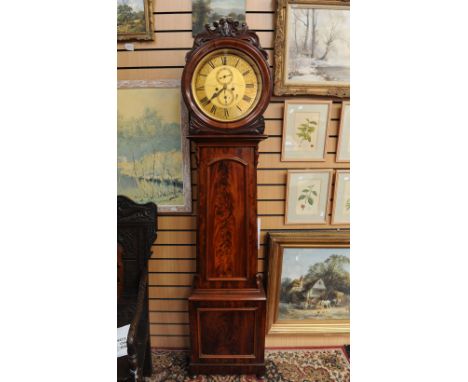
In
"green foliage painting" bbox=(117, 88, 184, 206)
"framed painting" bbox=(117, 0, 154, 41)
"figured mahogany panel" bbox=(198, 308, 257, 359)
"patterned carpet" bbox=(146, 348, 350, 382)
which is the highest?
"framed painting" bbox=(117, 0, 154, 41)

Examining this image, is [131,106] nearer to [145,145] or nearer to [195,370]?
[145,145]

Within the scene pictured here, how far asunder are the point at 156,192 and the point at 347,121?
1341 millimetres

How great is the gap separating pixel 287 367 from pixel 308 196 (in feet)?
3.83

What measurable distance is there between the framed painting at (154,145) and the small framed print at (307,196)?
0.68 m

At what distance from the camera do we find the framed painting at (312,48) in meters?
1.70

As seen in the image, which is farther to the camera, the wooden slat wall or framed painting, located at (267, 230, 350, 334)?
framed painting, located at (267, 230, 350, 334)

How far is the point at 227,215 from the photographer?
1.59 m

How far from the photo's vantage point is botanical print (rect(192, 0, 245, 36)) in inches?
66.9

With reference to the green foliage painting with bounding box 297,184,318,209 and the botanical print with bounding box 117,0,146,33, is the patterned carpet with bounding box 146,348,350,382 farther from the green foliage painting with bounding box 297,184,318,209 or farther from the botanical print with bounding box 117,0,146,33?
the botanical print with bounding box 117,0,146,33

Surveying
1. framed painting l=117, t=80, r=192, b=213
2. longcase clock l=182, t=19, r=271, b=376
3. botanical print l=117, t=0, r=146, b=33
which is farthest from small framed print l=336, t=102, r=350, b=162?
botanical print l=117, t=0, r=146, b=33

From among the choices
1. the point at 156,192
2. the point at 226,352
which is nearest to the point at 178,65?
the point at 156,192

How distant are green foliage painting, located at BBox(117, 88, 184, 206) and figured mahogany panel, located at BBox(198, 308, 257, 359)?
2.45 ft

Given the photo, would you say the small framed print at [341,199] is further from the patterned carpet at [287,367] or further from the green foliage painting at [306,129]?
the patterned carpet at [287,367]

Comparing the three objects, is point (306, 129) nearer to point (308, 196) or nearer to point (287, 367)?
point (308, 196)
